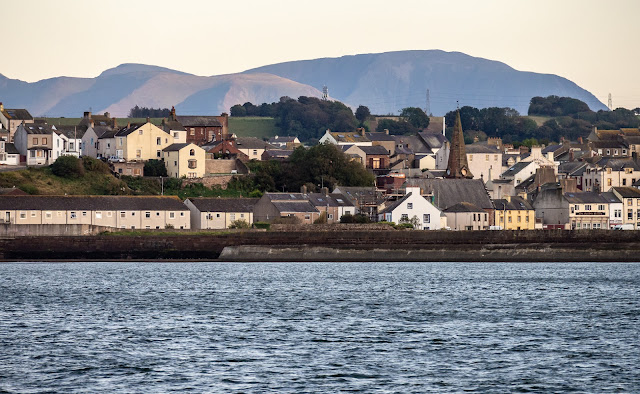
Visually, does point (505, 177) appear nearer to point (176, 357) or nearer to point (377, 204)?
point (377, 204)

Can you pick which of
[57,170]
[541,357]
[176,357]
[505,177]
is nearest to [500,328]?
[541,357]

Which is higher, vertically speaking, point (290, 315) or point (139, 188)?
point (139, 188)

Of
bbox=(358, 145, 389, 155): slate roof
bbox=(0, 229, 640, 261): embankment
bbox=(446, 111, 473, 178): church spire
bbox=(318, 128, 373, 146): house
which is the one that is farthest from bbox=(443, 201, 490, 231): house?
bbox=(318, 128, 373, 146): house

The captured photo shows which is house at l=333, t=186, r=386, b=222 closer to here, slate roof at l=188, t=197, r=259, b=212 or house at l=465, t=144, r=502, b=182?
slate roof at l=188, t=197, r=259, b=212

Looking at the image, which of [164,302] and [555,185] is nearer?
[164,302]

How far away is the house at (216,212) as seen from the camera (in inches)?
3531

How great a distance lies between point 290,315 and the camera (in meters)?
45.3

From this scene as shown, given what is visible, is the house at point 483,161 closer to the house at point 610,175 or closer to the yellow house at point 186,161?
the house at point 610,175

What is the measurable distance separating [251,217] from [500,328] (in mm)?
52960

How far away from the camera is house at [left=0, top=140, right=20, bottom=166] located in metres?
105

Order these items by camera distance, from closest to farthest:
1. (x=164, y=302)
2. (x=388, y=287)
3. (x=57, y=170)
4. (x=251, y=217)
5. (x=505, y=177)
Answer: (x=164, y=302), (x=388, y=287), (x=251, y=217), (x=57, y=170), (x=505, y=177)

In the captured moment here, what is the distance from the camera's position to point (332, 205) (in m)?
96.9

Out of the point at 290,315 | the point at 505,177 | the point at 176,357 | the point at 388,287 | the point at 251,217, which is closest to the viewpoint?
the point at 176,357

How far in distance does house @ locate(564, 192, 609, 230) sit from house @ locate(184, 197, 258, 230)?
32381 millimetres
